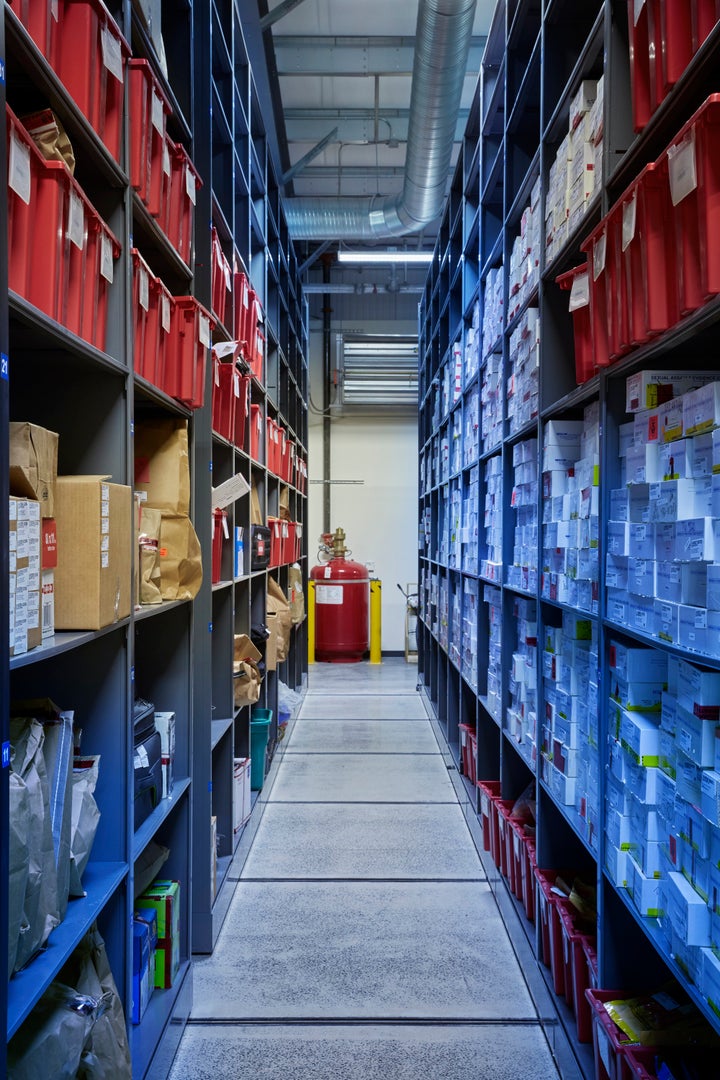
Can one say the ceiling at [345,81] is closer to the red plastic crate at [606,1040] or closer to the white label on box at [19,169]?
the white label on box at [19,169]

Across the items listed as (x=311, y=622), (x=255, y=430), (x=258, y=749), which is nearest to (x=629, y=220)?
(x=255, y=430)

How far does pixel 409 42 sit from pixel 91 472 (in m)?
4.59

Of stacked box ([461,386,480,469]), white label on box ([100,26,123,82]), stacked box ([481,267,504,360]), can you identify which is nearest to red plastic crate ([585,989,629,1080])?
white label on box ([100,26,123,82])

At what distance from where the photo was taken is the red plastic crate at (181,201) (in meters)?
2.14

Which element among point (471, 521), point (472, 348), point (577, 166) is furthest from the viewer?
point (472, 348)

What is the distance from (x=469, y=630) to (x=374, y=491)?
5229mm

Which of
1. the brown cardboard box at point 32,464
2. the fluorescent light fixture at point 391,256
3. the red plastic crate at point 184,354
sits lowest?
the brown cardboard box at point 32,464

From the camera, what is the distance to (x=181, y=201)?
222cm

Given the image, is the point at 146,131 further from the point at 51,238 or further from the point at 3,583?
the point at 3,583

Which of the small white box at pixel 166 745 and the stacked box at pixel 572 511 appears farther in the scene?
the small white box at pixel 166 745

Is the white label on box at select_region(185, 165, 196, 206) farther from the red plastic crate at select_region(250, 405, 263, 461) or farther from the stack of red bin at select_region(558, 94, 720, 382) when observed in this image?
the red plastic crate at select_region(250, 405, 263, 461)

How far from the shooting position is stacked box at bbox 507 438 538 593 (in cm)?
262

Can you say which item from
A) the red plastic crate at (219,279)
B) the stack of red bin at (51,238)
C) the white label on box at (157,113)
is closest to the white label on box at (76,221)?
the stack of red bin at (51,238)

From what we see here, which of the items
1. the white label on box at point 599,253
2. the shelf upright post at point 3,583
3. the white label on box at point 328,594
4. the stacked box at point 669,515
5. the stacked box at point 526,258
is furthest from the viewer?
the white label on box at point 328,594
